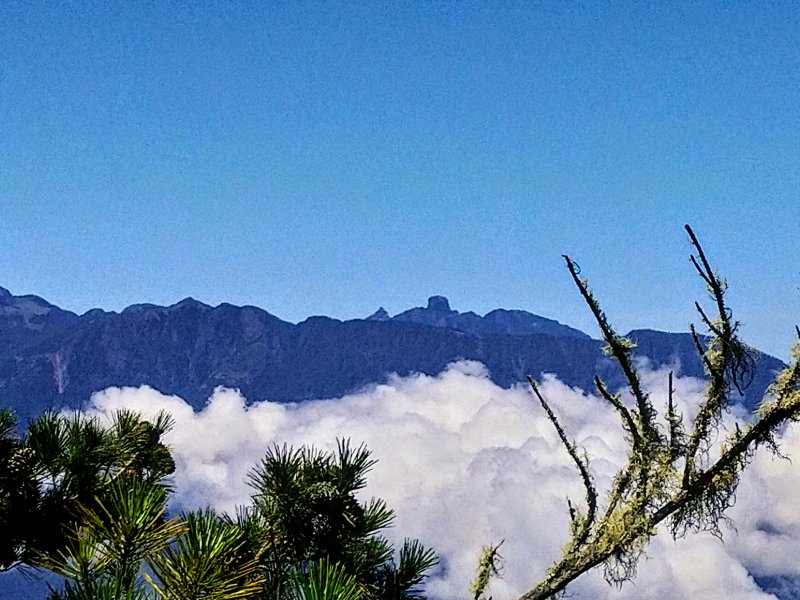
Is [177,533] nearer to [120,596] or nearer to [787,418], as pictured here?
[120,596]

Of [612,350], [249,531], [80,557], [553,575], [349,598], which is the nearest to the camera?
[349,598]

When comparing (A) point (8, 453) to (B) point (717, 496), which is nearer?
(B) point (717, 496)

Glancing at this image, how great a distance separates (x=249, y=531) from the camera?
265 inches

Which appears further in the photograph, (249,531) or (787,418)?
(249,531)

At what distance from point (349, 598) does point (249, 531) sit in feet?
7.72

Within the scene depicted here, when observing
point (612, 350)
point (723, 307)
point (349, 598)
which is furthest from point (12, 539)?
point (723, 307)

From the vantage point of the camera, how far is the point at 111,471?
376 inches

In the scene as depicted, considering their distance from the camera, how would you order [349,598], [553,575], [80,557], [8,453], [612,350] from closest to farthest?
[349,598] < [612,350] < [80,557] < [553,575] < [8,453]

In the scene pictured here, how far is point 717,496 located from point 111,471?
7.03 m

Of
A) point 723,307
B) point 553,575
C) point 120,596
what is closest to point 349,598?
point 120,596

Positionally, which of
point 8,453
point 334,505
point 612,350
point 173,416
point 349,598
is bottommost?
point 349,598

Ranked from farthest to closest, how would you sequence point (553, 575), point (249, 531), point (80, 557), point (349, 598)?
A: point (249, 531), point (553, 575), point (80, 557), point (349, 598)

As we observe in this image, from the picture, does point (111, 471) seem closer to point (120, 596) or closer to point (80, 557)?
point (80, 557)

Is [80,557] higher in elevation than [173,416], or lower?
lower
